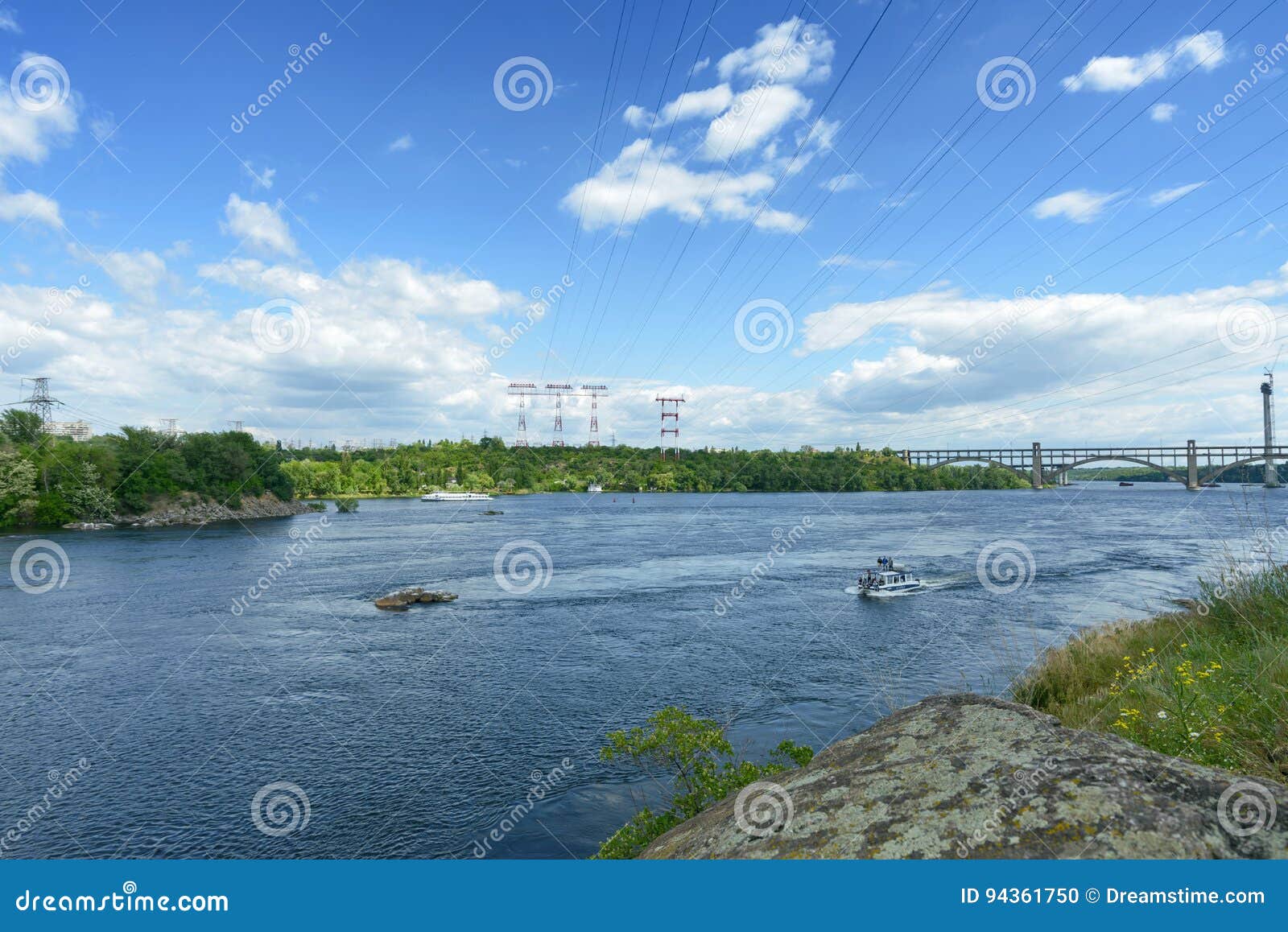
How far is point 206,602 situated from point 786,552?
133 feet

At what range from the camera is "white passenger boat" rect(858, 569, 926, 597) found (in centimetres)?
3878

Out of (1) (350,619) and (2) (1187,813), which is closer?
(2) (1187,813)

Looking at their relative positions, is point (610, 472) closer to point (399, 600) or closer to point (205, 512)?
point (205, 512)

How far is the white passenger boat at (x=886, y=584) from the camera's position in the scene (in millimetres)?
38781

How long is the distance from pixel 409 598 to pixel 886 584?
1044 inches

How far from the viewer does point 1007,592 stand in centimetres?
3916

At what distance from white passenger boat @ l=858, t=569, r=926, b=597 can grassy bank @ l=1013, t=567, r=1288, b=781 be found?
76.8 ft

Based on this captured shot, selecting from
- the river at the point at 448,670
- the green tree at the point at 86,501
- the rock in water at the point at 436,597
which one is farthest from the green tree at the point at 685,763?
the green tree at the point at 86,501

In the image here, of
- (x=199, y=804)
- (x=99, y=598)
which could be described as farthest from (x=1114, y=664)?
(x=99, y=598)

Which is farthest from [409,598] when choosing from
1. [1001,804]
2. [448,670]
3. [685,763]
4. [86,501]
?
[86,501]

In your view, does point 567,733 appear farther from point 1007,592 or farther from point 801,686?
point 1007,592

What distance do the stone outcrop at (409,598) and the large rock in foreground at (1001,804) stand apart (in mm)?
36384

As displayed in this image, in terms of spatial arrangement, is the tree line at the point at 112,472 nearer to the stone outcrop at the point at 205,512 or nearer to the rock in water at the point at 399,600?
the stone outcrop at the point at 205,512

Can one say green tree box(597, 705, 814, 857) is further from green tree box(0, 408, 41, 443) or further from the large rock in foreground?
green tree box(0, 408, 41, 443)
